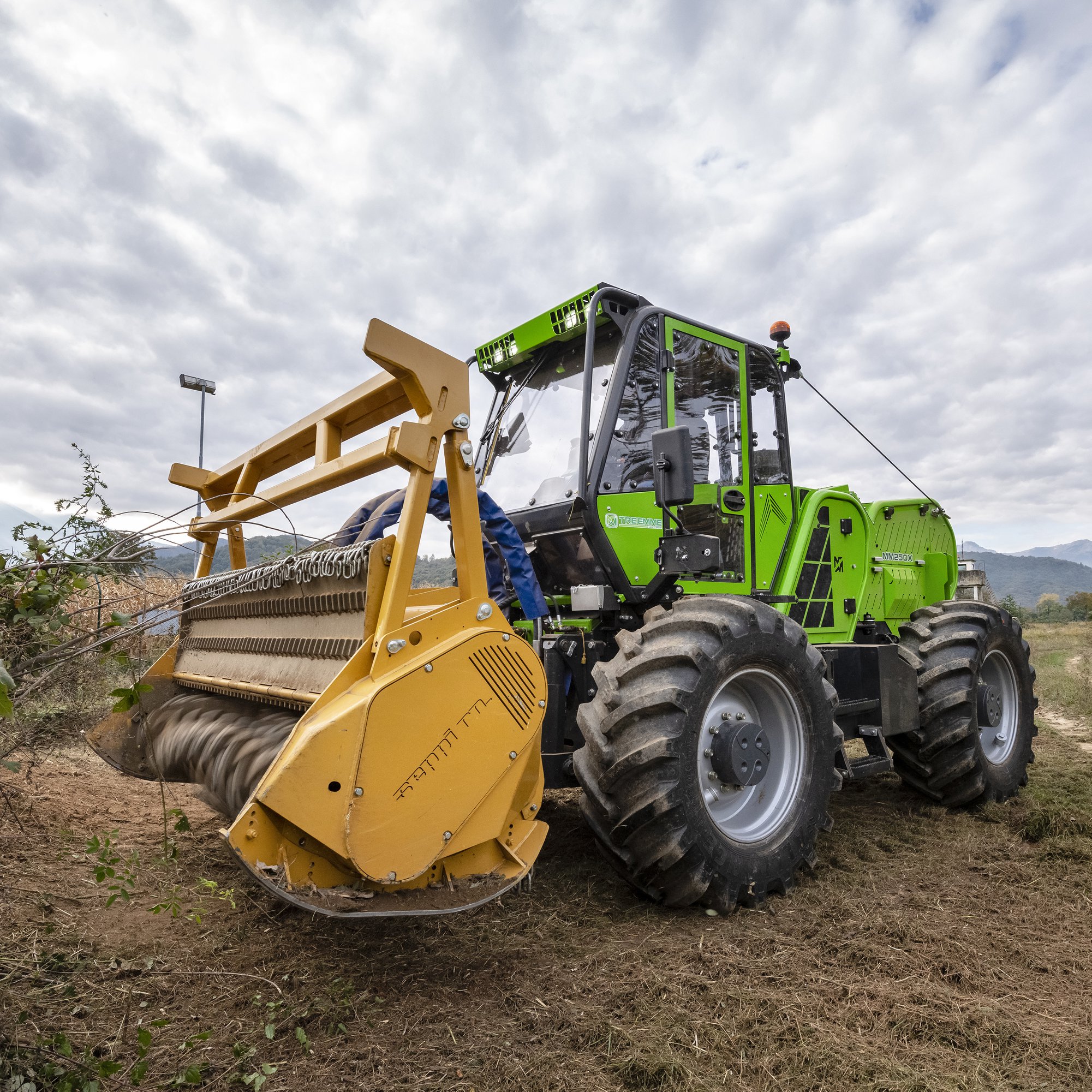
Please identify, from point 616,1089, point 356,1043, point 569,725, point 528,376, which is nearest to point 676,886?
point 569,725

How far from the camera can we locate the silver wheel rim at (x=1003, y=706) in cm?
584

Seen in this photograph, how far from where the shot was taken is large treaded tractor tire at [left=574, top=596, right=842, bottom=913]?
318 centimetres

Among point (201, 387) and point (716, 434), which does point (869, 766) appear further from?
point (201, 387)

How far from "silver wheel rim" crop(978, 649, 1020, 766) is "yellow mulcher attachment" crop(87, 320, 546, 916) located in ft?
14.4

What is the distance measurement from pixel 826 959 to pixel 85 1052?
8.41 feet

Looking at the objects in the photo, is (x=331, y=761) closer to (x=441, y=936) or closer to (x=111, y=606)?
(x=111, y=606)

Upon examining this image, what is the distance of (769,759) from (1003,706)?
11.0 ft

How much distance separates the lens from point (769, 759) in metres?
3.80

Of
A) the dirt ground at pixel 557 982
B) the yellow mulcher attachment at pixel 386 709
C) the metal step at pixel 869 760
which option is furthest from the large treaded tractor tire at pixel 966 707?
the yellow mulcher attachment at pixel 386 709

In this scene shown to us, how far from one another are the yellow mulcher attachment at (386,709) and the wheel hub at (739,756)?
101 centimetres

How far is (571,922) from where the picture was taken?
335cm

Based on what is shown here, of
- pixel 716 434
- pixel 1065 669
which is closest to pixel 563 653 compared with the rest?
pixel 716 434

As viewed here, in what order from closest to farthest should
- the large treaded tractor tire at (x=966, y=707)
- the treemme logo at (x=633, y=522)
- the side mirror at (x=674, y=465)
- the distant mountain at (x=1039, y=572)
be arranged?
1. the side mirror at (x=674, y=465)
2. the treemme logo at (x=633, y=522)
3. the large treaded tractor tire at (x=966, y=707)
4. the distant mountain at (x=1039, y=572)

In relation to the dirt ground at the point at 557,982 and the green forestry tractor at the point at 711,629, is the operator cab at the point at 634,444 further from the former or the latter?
the dirt ground at the point at 557,982
